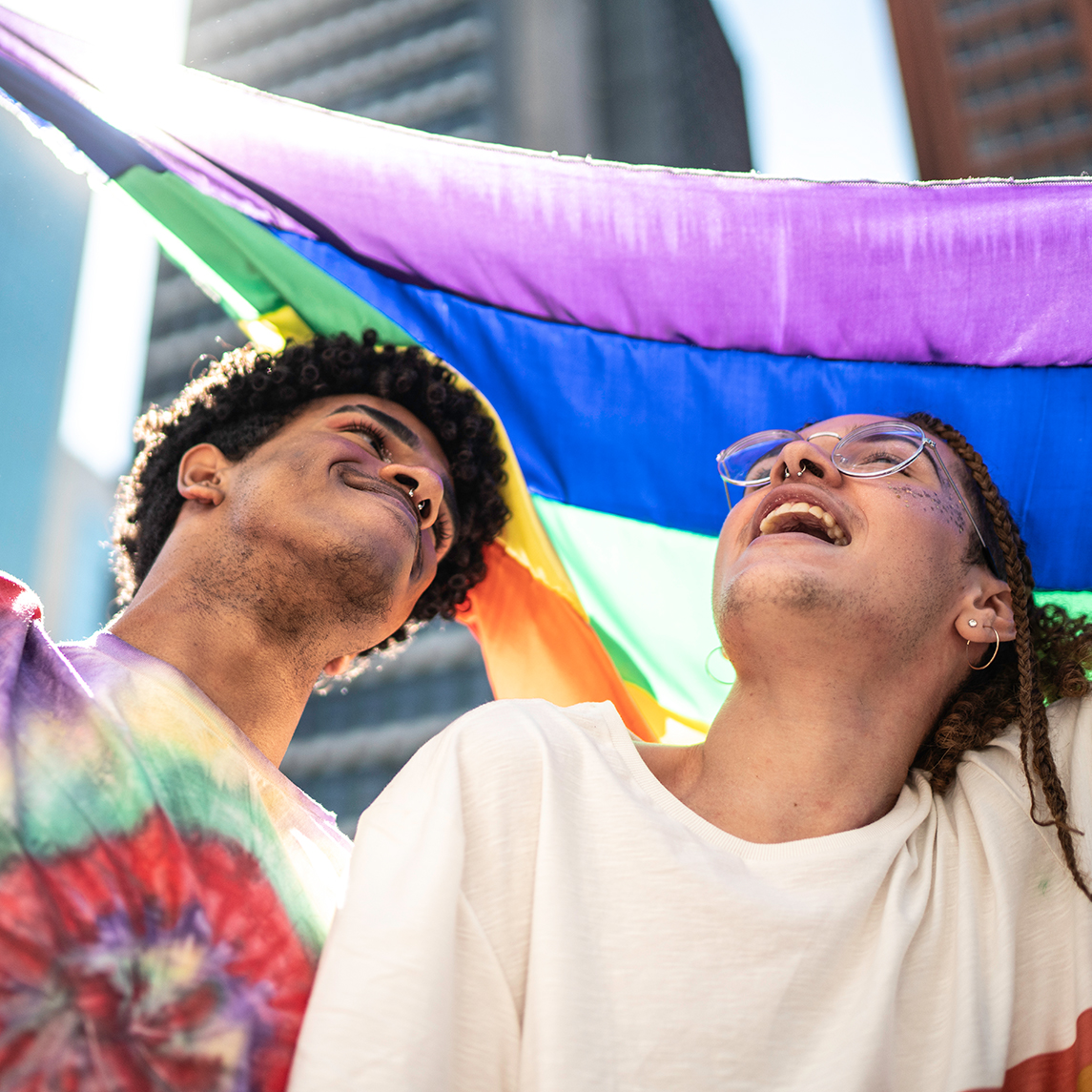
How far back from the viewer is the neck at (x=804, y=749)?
189 centimetres

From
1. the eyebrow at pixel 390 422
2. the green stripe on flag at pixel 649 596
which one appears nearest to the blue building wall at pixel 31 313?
the eyebrow at pixel 390 422

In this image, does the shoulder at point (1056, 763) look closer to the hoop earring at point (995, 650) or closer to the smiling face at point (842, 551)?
the hoop earring at point (995, 650)

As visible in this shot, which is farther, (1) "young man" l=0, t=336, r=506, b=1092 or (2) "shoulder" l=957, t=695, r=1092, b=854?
(2) "shoulder" l=957, t=695, r=1092, b=854

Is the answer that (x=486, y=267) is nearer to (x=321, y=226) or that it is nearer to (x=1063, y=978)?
(x=321, y=226)

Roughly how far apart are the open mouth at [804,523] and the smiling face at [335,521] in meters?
0.95

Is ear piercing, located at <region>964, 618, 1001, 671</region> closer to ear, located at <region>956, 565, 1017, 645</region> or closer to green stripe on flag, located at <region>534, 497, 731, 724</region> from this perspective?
ear, located at <region>956, 565, 1017, 645</region>

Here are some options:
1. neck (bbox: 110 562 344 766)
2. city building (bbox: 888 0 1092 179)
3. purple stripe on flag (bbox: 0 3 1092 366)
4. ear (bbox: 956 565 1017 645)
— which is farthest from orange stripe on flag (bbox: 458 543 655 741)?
city building (bbox: 888 0 1092 179)

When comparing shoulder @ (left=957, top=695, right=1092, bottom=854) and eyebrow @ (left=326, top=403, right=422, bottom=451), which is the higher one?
eyebrow @ (left=326, top=403, right=422, bottom=451)

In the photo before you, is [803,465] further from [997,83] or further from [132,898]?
[997,83]

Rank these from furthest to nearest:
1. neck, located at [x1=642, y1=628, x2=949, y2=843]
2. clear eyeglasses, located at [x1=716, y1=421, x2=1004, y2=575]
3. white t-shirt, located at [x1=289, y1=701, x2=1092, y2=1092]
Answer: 1. clear eyeglasses, located at [x1=716, y1=421, x2=1004, y2=575]
2. neck, located at [x1=642, y1=628, x2=949, y2=843]
3. white t-shirt, located at [x1=289, y1=701, x2=1092, y2=1092]

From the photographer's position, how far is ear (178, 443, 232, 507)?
286cm

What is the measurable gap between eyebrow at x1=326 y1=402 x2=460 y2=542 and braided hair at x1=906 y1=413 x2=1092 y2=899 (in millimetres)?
1392

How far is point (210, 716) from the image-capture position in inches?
81.3

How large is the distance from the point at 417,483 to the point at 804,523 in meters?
1.17
